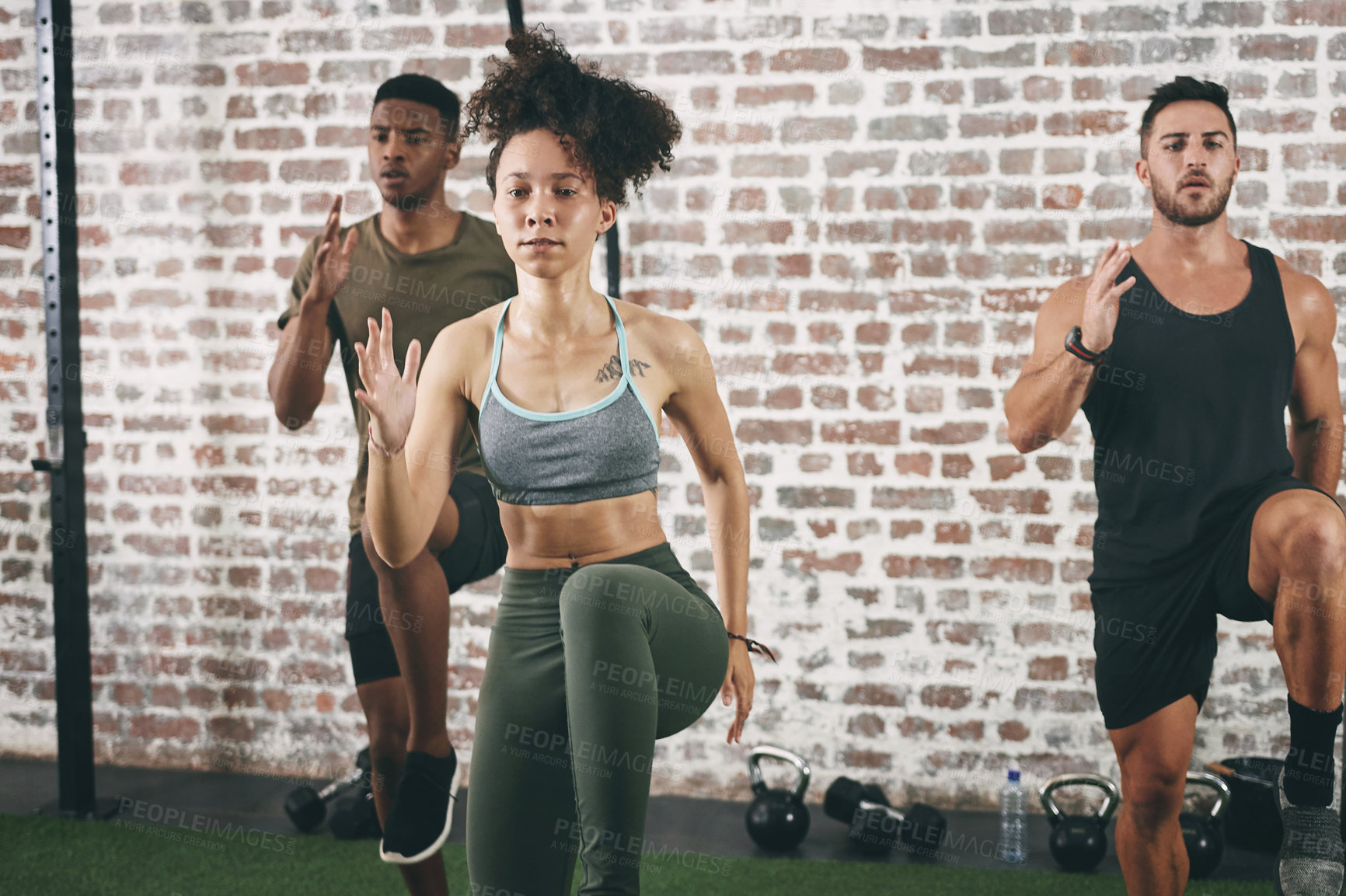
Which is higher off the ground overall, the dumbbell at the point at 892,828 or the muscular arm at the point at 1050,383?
the muscular arm at the point at 1050,383

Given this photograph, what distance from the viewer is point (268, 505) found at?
3.12 meters

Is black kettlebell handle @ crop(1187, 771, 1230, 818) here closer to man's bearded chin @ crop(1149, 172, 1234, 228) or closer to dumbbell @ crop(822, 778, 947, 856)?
dumbbell @ crop(822, 778, 947, 856)

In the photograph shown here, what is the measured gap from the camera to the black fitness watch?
5.90 ft

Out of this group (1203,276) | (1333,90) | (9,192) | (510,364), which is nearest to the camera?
(510,364)

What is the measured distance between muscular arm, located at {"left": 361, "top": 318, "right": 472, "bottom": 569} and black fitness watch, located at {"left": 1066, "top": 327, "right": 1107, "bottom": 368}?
110cm

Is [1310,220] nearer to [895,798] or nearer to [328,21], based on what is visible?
[895,798]

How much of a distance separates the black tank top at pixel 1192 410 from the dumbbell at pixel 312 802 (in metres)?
2.08

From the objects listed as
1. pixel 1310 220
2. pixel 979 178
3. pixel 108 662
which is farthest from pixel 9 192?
pixel 1310 220

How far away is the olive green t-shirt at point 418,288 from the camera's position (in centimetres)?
210

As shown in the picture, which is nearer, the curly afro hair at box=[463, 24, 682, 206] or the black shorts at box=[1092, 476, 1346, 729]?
the curly afro hair at box=[463, 24, 682, 206]

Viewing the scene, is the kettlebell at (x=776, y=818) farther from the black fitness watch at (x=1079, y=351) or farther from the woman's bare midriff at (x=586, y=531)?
the black fitness watch at (x=1079, y=351)

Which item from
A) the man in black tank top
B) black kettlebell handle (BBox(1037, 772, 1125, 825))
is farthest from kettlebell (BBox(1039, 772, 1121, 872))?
the man in black tank top

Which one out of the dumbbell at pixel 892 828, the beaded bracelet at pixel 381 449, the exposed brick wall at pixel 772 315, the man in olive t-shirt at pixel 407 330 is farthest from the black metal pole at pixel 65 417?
the dumbbell at pixel 892 828

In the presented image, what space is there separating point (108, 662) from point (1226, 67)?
3.78m
